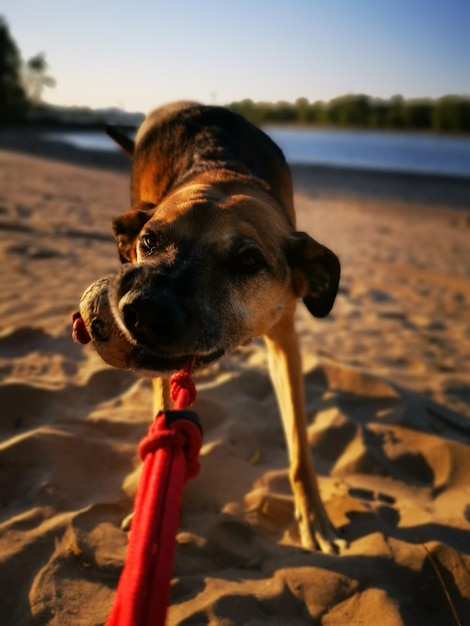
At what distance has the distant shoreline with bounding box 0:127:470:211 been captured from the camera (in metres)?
18.2

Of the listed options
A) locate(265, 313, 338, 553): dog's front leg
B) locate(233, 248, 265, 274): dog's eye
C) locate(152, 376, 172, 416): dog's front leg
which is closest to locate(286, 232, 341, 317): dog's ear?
locate(265, 313, 338, 553): dog's front leg

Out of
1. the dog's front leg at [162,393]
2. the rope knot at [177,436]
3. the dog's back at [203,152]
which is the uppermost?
the dog's back at [203,152]

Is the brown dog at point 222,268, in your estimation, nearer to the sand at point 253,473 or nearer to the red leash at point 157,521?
the sand at point 253,473

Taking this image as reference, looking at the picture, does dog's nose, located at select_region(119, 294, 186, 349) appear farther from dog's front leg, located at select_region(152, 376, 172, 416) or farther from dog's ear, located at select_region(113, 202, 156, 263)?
dog's ear, located at select_region(113, 202, 156, 263)

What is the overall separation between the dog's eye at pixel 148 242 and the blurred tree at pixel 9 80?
6167 cm

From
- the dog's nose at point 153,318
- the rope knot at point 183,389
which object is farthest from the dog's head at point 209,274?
the rope knot at point 183,389

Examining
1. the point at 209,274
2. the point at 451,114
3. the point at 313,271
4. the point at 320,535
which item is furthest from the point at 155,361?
the point at 451,114

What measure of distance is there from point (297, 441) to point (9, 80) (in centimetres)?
6540

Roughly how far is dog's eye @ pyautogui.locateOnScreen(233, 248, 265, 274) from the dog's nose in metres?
0.63

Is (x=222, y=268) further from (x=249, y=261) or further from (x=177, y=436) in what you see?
(x=177, y=436)

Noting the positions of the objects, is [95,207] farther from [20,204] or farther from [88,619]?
[88,619]

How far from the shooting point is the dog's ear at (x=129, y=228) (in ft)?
9.55

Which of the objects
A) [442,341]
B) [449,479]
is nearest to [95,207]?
[442,341]

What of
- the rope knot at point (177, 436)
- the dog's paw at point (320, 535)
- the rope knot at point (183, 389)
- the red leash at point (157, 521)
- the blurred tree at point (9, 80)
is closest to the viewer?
the red leash at point (157, 521)
